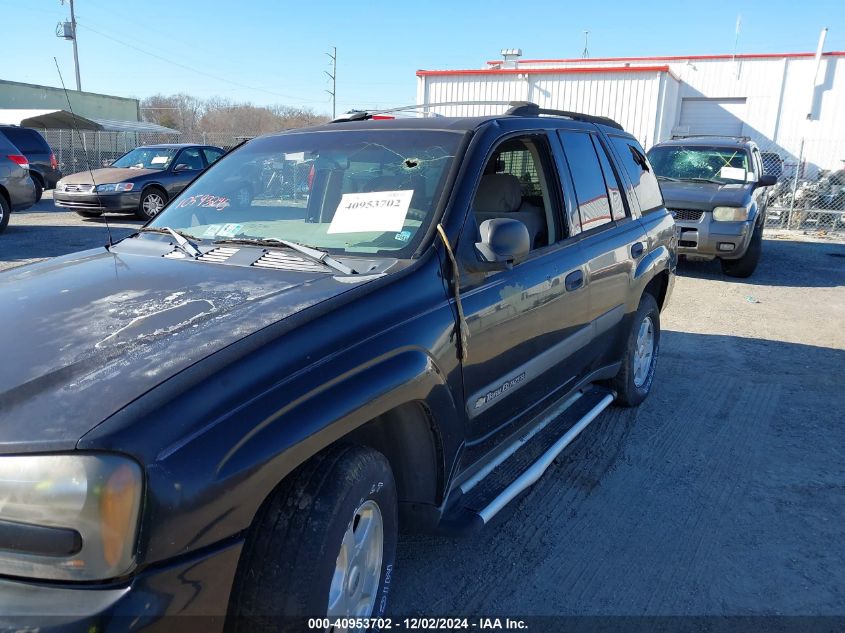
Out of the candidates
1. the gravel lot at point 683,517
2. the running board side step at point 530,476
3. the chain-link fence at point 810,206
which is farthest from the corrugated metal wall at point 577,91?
the running board side step at point 530,476

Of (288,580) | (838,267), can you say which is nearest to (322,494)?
(288,580)

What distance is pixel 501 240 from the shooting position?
264 cm

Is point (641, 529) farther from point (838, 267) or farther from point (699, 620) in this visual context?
point (838, 267)

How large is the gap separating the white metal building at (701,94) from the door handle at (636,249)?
18.9 meters

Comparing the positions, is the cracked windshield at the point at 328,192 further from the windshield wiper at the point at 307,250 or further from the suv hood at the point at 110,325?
the suv hood at the point at 110,325

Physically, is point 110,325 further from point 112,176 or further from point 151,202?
point 112,176

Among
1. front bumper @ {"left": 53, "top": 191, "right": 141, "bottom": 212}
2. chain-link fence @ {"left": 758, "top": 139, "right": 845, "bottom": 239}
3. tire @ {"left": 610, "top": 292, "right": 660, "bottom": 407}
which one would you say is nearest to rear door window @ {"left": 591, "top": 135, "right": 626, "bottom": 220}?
tire @ {"left": 610, "top": 292, "right": 660, "bottom": 407}

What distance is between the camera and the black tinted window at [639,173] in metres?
4.57

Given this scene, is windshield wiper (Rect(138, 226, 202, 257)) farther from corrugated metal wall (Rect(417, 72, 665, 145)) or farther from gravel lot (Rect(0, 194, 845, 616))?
corrugated metal wall (Rect(417, 72, 665, 145))

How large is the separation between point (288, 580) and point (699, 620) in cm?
176

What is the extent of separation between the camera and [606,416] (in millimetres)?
4766

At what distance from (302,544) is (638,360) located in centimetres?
356

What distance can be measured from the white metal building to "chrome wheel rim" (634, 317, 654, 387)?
1851 cm

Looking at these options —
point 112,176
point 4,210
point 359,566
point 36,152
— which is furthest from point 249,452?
point 36,152
